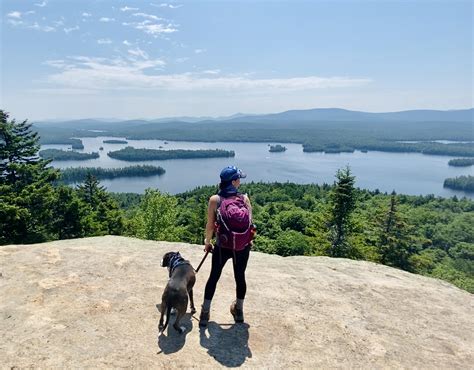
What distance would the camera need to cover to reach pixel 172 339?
5422 millimetres

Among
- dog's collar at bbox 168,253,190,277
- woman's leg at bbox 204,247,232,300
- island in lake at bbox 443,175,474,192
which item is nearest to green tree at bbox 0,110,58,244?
dog's collar at bbox 168,253,190,277

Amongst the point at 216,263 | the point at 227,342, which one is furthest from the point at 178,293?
the point at 227,342

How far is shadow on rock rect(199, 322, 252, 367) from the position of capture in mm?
5070

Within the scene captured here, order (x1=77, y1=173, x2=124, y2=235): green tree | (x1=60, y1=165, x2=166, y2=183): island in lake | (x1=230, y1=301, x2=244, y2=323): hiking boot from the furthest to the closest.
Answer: (x1=60, y1=165, x2=166, y2=183): island in lake
(x1=77, y1=173, x2=124, y2=235): green tree
(x1=230, y1=301, x2=244, y2=323): hiking boot

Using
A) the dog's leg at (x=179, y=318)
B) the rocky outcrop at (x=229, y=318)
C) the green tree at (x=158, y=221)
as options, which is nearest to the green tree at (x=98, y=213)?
the green tree at (x=158, y=221)

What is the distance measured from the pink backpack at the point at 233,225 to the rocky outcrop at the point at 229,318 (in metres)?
1.60

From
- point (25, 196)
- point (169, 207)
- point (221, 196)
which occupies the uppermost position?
point (221, 196)

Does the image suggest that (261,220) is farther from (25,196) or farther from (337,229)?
(25,196)

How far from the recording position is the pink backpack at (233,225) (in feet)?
17.4

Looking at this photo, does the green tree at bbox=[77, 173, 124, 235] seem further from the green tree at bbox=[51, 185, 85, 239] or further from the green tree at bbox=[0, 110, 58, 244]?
the green tree at bbox=[0, 110, 58, 244]

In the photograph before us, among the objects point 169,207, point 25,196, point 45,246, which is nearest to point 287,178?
point 169,207

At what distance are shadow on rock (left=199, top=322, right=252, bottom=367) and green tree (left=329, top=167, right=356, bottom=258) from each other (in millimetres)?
22063

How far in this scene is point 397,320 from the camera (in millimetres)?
6605

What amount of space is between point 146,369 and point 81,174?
158929 mm
